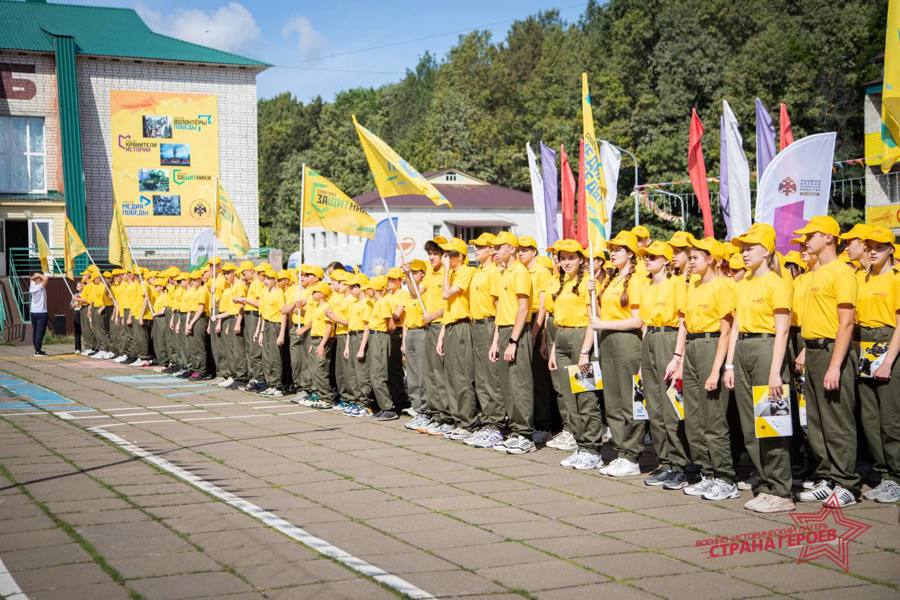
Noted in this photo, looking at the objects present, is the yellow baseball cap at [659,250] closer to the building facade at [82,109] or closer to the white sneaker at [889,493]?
the white sneaker at [889,493]

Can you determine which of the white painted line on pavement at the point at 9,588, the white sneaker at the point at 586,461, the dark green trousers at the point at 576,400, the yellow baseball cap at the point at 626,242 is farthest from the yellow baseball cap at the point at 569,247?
the white painted line on pavement at the point at 9,588

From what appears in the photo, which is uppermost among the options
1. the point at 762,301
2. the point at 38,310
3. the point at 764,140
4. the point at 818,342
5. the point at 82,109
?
the point at 82,109

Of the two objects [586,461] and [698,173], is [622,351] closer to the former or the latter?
[586,461]

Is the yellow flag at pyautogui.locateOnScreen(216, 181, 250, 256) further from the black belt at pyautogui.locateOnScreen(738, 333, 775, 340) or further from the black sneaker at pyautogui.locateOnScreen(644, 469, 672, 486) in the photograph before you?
the black belt at pyautogui.locateOnScreen(738, 333, 775, 340)

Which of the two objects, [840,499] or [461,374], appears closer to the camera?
[840,499]

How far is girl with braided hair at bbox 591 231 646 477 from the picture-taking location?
30.4 ft

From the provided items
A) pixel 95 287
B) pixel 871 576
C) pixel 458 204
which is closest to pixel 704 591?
pixel 871 576

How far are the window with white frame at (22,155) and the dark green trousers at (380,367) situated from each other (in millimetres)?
29692

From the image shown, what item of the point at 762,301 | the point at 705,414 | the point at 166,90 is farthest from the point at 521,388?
the point at 166,90

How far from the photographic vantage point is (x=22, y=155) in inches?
1521

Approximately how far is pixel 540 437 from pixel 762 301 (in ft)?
13.0

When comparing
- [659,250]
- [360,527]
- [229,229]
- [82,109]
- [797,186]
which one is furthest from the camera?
[82,109]

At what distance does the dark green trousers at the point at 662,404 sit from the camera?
8734 mm

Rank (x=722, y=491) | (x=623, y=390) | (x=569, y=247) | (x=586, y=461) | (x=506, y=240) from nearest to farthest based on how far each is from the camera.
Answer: (x=722, y=491) < (x=623, y=390) < (x=586, y=461) < (x=569, y=247) < (x=506, y=240)
